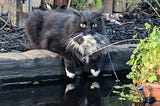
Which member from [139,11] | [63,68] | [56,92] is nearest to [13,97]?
[56,92]

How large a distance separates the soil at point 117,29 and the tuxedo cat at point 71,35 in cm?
30

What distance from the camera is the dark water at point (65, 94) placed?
474cm

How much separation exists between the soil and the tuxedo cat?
0.30 meters

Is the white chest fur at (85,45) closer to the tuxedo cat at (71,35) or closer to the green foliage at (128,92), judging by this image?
the tuxedo cat at (71,35)

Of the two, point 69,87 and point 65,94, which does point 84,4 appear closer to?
point 69,87

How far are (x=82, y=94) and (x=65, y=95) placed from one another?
0.18m

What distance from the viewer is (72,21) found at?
18.3 ft

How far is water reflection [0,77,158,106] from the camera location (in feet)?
15.5

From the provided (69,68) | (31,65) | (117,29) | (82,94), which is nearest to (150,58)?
(82,94)

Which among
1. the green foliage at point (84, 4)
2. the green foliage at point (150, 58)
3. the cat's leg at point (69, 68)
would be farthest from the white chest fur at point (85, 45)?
the green foliage at point (84, 4)

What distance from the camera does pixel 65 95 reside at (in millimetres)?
5027

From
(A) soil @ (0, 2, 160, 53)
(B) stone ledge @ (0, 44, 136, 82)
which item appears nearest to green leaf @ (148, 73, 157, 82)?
(B) stone ledge @ (0, 44, 136, 82)

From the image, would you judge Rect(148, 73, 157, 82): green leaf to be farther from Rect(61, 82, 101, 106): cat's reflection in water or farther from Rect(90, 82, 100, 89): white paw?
Rect(90, 82, 100, 89): white paw

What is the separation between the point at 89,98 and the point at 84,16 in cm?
→ 96
